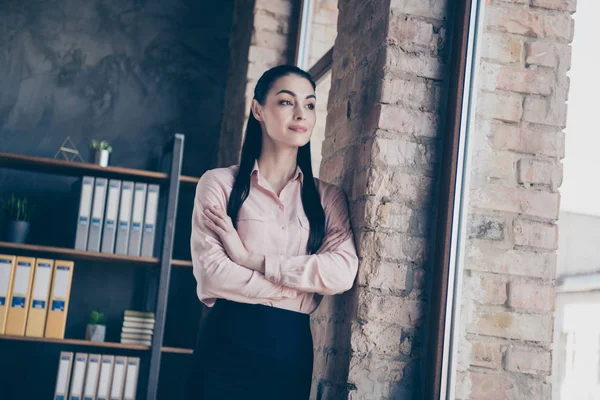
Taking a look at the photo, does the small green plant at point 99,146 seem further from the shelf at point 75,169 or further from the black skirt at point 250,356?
the black skirt at point 250,356

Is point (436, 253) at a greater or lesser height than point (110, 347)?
greater

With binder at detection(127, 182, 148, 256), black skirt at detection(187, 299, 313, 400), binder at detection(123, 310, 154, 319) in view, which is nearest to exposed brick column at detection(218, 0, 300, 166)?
binder at detection(127, 182, 148, 256)

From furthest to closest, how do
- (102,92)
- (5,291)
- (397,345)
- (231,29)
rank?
(231,29) < (102,92) < (5,291) < (397,345)

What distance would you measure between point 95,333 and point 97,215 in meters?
0.56

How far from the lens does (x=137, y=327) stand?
11.1ft

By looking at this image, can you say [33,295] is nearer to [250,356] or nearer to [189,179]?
[189,179]

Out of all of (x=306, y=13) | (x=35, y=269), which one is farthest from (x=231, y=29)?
Result: (x=35, y=269)

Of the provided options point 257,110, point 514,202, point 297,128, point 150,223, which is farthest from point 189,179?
point 514,202

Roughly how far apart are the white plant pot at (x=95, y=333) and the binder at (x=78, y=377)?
101 millimetres

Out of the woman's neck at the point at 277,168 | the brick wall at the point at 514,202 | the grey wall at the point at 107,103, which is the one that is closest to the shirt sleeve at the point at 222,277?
the woman's neck at the point at 277,168

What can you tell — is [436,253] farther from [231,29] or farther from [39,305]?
[231,29]

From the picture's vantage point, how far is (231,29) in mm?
4082

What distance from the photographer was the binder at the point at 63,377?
3.23 metres

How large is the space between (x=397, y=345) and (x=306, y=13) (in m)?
2.14
